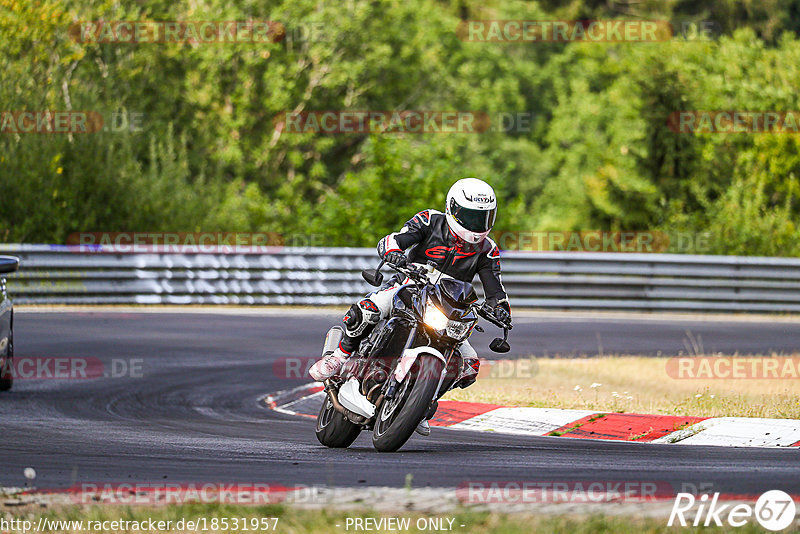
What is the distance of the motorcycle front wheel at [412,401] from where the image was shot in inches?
318

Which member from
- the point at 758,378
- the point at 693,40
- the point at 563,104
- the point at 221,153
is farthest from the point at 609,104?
the point at 758,378

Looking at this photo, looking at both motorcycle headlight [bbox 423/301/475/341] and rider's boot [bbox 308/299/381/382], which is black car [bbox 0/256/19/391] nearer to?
rider's boot [bbox 308/299/381/382]

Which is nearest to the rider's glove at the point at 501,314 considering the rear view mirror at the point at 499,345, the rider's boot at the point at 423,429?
the rear view mirror at the point at 499,345

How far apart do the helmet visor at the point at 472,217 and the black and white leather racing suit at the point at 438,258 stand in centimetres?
16

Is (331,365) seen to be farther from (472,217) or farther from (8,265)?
(8,265)

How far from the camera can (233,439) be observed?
9.36 m

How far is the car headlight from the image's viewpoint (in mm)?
8203

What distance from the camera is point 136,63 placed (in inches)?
1540

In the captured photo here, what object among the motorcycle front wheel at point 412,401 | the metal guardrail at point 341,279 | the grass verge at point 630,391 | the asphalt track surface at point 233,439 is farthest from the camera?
the metal guardrail at point 341,279

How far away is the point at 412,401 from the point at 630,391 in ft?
15.3

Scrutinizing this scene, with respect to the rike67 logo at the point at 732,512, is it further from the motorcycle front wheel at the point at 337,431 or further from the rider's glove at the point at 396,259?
the motorcycle front wheel at the point at 337,431

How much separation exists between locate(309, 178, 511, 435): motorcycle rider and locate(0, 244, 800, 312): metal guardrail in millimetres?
12813

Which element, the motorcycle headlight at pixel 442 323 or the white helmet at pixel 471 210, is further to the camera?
the white helmet at pixel 471 210

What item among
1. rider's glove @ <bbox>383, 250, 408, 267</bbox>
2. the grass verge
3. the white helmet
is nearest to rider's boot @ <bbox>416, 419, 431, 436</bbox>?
rider's glove @ <bbox>383, 250, 408, 267</bbox>
